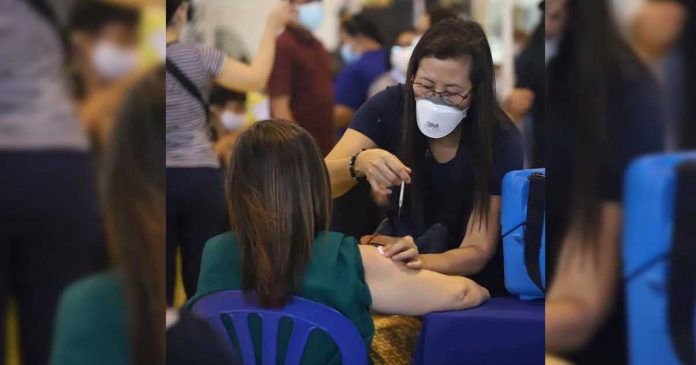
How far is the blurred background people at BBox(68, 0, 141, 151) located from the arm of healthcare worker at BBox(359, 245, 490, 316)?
1.96ft

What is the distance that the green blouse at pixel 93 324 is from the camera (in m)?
1.72

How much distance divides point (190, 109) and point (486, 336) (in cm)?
80

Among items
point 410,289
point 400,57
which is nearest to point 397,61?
point 400,57

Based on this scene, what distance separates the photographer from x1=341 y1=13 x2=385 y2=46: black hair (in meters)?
1.80

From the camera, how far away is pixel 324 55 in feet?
6.00

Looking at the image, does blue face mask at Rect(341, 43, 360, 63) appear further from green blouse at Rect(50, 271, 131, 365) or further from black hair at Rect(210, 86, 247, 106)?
green blouse at Rect(50, 271, 131, 365)

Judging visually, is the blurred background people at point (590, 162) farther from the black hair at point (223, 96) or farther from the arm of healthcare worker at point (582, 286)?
the black hair at point (223, 96)

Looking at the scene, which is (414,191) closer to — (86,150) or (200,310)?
(200,310)

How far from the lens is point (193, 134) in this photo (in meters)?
1.80

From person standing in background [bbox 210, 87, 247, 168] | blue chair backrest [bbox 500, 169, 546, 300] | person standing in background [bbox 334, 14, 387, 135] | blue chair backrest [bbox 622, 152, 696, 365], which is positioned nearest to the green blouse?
person standing in background [bbox 210, 87, 247, 168]

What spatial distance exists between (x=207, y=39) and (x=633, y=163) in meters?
0.92

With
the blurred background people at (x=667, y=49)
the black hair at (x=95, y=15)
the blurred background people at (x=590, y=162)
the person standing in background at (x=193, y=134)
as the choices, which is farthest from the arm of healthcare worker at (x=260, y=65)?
the blurred background people at (x=667, y=49)

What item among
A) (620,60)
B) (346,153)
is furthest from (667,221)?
(346,153)

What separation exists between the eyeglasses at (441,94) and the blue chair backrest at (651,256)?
384 millimetres
